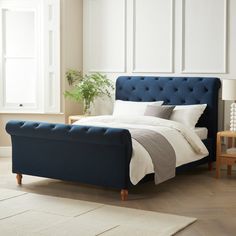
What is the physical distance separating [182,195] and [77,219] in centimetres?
145

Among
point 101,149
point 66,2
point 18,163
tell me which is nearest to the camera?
point 101,149

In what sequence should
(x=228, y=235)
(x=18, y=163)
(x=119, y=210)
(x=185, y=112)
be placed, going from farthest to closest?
(x=185, y=112), (x=18, y=163), (x=119, y=210), (x=228, y=235)

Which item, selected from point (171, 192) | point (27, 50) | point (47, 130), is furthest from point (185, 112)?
point (27, 50)

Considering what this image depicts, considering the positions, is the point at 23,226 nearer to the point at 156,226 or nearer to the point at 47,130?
the point at 156,226

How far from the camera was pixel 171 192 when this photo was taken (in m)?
6.01

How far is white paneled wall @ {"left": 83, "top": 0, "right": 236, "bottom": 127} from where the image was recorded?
7.30m

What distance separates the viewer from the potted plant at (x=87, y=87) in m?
7.87

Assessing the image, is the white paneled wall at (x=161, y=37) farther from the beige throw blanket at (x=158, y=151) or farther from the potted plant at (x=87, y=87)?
the beige throw blanket at (x=158, y=151)

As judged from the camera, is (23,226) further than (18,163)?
No

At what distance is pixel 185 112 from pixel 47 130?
202 cm

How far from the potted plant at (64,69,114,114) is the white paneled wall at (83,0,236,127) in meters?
0.17

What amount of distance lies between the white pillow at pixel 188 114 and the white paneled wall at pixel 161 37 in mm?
408

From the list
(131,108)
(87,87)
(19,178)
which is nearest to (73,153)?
(19,178)

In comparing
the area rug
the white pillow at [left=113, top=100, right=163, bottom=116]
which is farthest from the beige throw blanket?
the white pillow at [left=113, top=100, right=163, bottom=116]
